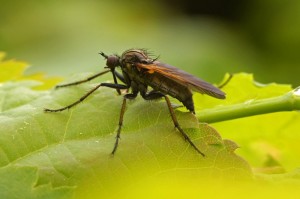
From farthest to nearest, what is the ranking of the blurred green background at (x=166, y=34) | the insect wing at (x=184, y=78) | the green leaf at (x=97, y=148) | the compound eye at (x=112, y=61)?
the blurred green background at (x=166, y=34) → the compound eye at (x=112, y=61) → the insect wing at (x=184, y=78) → the green leaf at (x=97, y=148)

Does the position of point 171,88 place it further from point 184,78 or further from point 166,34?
point 166,34

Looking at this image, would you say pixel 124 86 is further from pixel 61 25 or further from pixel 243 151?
pixel 61 25

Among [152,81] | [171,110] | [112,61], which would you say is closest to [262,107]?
[171,110]

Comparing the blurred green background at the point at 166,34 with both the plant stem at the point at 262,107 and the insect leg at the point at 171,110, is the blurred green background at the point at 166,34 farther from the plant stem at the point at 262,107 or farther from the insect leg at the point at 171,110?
the plant stem at the point at 262,107

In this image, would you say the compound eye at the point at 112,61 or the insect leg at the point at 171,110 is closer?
the insect leg at the point at 171,110

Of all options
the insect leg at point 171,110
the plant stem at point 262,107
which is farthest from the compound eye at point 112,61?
the plant stem at point 262,107

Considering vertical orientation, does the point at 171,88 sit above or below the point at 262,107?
above

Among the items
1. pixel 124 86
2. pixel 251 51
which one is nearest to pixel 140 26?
pixel 251 51
